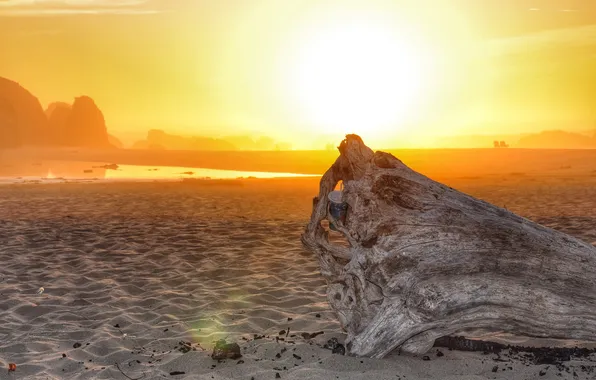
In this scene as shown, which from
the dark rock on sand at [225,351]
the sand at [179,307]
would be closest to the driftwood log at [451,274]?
the sand at [179,307]

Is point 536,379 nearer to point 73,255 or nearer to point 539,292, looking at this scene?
point 539,292

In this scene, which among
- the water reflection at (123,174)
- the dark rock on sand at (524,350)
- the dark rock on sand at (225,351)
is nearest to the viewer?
the dark rock on sand at (524,350)

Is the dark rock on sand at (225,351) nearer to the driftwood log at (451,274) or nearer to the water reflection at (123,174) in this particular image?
the driftwood log at (451,274)

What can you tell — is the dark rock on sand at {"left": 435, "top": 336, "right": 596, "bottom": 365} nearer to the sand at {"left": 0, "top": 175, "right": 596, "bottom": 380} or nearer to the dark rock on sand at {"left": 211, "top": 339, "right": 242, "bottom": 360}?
the sand at {"left": 0, "top": 175, "right": 596, "bottom": 380}

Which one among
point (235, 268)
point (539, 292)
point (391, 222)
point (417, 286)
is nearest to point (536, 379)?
point (539, 292)

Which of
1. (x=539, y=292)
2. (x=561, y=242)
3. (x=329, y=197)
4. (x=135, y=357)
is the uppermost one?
(x=329, y=197)

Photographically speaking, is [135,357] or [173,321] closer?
[135,357]

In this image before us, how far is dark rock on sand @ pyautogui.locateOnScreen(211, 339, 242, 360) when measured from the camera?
6.15 metres

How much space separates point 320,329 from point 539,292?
2.81 metres

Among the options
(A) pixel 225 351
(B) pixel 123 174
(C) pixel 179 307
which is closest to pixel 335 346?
(A) pixel 225 351

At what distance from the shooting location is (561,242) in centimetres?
612

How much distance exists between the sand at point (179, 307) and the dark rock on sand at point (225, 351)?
8cm

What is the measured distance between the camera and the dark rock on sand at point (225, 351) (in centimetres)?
615

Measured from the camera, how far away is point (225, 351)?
618 cm
